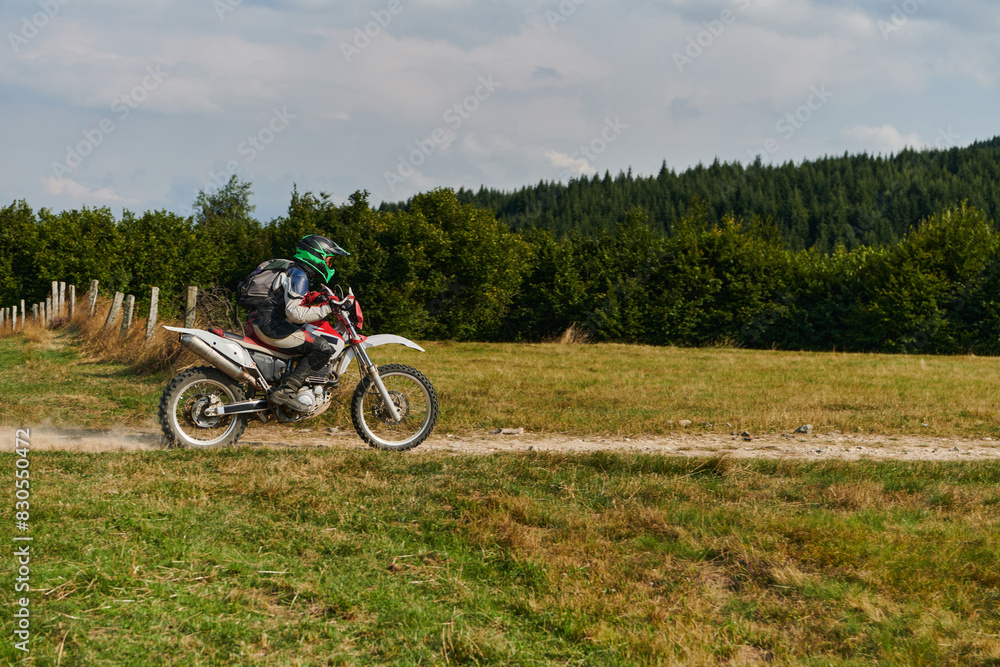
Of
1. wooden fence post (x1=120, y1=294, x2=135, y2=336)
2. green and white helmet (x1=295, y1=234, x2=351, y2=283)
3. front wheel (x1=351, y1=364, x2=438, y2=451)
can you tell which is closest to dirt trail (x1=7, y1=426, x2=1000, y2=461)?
front wheel (x1=351, y1=364, x2=438, y2=451)

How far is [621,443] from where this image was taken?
7828mm

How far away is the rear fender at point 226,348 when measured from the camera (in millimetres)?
6656

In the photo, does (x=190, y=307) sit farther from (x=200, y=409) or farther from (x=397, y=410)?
(x=397, y=410)

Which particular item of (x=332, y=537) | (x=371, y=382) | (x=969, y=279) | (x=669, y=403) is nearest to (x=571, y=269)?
(x=969, y=279)

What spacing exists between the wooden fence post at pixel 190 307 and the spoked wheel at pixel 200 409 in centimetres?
564

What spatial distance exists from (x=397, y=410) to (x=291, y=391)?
104 cm

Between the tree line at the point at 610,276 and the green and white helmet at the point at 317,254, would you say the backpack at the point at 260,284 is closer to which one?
the green and white helmet at the point at 317,254

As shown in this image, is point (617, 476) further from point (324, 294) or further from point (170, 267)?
point (170, 267)

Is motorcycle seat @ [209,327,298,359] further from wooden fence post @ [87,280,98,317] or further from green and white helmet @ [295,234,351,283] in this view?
wooden fence post @ [87,280,98,317]

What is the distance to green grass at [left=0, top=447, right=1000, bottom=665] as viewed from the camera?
3.06m

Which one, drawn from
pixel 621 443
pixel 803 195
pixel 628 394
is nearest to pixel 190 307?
pixel 628 394

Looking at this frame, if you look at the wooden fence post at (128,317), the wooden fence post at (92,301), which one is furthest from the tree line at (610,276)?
the wooden fence post at (128,317)

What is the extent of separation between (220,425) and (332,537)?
3334 mm

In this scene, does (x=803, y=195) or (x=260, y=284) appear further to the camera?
(x=803, y=195)
